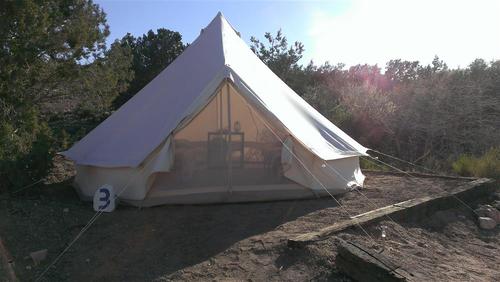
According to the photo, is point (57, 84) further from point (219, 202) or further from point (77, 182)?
point (219, 202)

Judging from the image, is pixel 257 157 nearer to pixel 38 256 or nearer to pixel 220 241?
pixel 220 241

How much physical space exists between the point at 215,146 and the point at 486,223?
10.4 ft

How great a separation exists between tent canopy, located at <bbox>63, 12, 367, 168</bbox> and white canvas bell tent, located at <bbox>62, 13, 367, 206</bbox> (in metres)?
0.02

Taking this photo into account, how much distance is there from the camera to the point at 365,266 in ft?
9.77

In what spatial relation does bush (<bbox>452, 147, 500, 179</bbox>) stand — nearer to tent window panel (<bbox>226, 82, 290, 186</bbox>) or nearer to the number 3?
tent window panel (<bbox>226, 82, 290, 186</bbox>)

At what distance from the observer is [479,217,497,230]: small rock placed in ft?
15.7

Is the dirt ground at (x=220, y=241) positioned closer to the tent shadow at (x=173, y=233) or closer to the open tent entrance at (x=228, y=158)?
the tent shadow at (x=173, y=233)

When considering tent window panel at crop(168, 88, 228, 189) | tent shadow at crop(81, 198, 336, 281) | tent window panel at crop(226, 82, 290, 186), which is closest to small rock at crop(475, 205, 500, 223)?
tent shadow at crop(81, 198, 336, 281)

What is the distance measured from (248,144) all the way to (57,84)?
5855 millimetres

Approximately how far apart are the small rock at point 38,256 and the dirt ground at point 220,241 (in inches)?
1.6

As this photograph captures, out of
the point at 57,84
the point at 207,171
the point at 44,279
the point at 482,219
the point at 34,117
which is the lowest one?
the point at 44,279

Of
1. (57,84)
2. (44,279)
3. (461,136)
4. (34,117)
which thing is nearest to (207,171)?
(44,279)

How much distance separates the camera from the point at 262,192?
5.26 meters

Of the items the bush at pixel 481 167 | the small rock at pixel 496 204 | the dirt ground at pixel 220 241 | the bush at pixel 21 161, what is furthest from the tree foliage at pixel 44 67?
the bush at pixel 481 167
